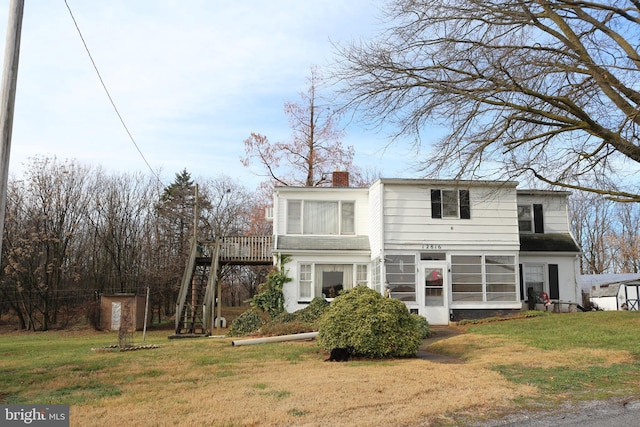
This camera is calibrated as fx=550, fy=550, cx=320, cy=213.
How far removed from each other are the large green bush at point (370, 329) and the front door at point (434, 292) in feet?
24.7

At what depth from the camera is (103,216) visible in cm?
3522

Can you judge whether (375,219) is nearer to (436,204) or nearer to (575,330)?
(436,204)

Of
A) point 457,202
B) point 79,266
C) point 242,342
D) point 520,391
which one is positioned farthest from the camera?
point 79,266

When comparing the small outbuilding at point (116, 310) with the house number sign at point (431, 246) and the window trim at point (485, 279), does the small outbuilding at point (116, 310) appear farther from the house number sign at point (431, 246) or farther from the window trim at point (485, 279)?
the window trim at point (485, 279)

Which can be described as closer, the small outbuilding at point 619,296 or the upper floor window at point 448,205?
the upper floor window at point 448,205

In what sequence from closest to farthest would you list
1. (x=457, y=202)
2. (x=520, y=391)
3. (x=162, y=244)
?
(x=520, y=391), (x=457, y=202), (x=162, y=244)

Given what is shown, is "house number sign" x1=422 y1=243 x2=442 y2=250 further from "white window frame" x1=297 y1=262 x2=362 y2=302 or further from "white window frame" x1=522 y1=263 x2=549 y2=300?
"white window frame" x1=522 y1=263 x2=549 y2=300

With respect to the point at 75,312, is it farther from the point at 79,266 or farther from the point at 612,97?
the point at 612,97

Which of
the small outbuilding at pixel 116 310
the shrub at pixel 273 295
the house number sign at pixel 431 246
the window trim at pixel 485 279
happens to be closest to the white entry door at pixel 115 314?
the small outbuilding at pixel 116 310

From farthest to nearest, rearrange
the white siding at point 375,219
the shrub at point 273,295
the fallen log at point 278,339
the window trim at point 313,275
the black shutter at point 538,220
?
the black shutter at point 538,220, the window trim at point 313,275, the shrub at point 273,295, the white siding at point 375,219, the fallen log at point 278,339

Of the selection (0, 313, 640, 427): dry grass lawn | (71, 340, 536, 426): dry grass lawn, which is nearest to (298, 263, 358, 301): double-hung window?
(0, 313, 640, 427): dry grass lawn

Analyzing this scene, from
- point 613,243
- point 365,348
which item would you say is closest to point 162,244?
point 365,348

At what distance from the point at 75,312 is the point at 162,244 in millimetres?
7077

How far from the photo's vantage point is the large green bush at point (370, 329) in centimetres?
1100
